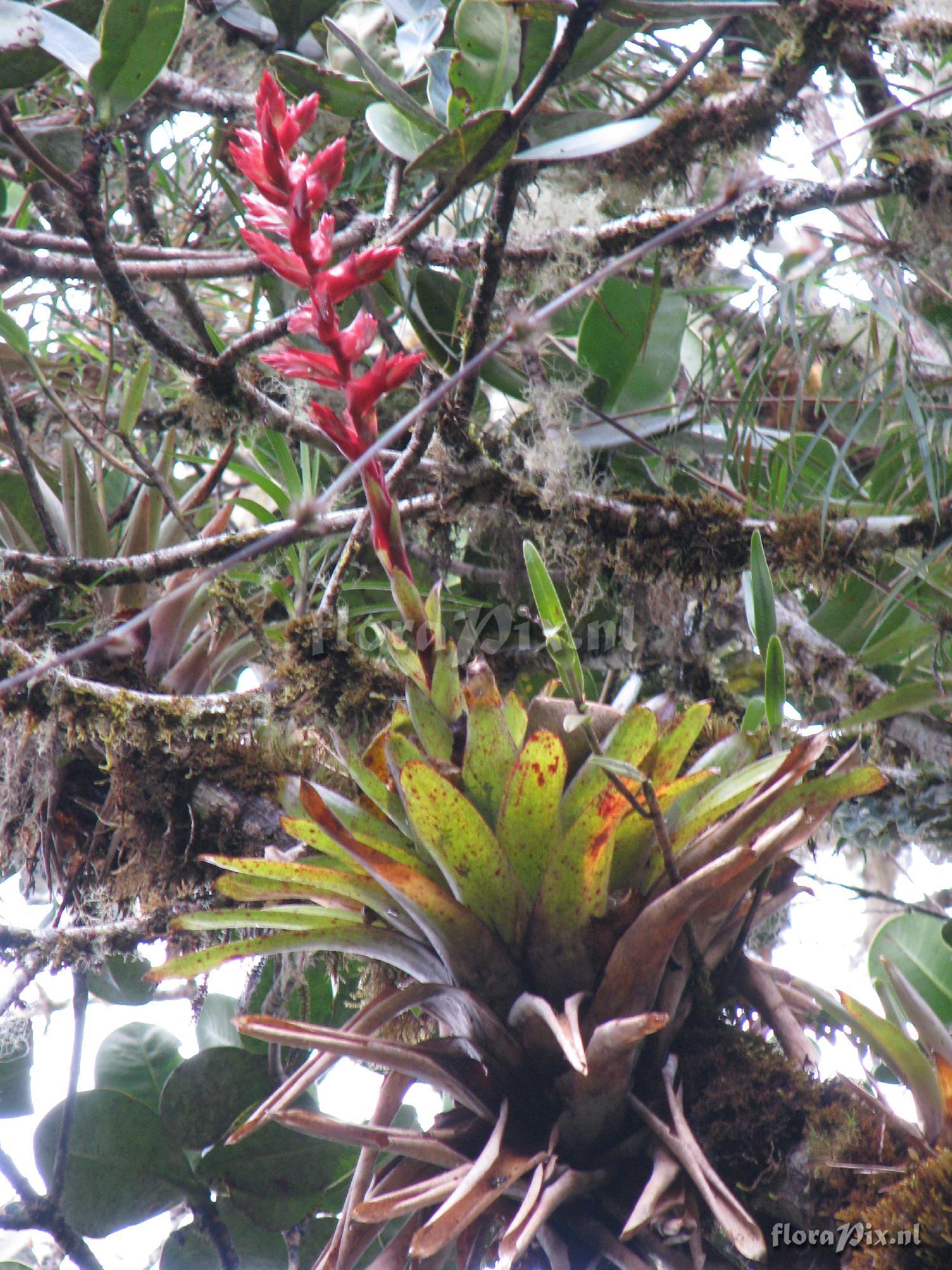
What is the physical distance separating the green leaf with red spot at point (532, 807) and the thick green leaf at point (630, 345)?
871 mm

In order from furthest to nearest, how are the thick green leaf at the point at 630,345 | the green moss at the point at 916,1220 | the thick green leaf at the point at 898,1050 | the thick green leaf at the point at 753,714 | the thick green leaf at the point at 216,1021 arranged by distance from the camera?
the thick green leaf at the point at 216,1021
the thick green leaf at the point at 630,345
the thick green leaf at the point at 753,714
the thick green leaf at the point at 898,1050
the green moss at the point at 916,1220

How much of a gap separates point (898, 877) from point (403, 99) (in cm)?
301

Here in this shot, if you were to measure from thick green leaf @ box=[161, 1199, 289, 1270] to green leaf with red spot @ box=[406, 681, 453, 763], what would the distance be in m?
0.83

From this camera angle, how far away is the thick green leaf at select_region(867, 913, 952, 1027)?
1.24 metres

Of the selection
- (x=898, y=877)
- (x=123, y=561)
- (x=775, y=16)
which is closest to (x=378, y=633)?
(x=123, y=561)

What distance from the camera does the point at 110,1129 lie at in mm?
1245

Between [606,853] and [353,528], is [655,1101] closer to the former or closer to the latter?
[606,853]

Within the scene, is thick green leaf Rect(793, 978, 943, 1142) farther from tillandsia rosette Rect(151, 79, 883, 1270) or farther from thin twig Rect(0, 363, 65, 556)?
thin twig Rect(0, 363, 65, 556)

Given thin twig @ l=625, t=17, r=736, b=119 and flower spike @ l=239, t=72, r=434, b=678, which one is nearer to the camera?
flower spike @ l=239, t=72, r=434, b=678

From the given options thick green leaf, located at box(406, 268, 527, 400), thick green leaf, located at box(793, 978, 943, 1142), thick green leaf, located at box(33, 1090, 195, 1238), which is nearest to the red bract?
thick green leaf, located at box(793, 978, 943, 1142)

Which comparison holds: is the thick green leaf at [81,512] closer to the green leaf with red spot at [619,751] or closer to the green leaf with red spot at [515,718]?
the green leaf with red spot at [515,718]

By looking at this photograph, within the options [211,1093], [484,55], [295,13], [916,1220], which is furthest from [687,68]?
[211,1093]

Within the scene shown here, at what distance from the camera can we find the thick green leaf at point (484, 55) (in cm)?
107

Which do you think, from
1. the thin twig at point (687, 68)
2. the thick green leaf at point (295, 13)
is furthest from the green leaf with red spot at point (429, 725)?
the thick green leaf at point (295, 13)
